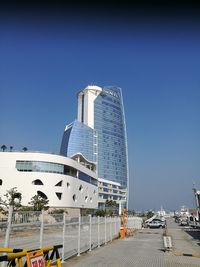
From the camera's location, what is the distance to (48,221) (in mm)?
10195

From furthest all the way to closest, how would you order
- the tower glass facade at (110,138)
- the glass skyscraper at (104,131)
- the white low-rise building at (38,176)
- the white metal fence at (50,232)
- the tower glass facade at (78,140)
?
the tower glass facade at (110,138) < the glass skyscraper at (104,131) < the tower glass facade at (78,140) < the white low-rise building at (38,176) < the white metal fence at (50,232)

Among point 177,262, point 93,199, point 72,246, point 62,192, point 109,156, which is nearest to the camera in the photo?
point 177,262

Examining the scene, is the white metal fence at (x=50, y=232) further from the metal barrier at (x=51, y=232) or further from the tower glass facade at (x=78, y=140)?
the tower glass facade at (x=78, y=140)

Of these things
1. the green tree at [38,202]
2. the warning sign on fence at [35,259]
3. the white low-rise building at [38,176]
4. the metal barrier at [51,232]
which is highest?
the white low-rise building at [38,176]

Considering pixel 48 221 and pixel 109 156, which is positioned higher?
pixel 109 156

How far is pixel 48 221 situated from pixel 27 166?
193 feet

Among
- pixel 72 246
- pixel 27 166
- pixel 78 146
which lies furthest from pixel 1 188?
pixel 78 146

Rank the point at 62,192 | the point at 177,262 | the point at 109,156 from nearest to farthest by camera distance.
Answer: the point at 177,262 → the point at 62,192 → the point at 109,156

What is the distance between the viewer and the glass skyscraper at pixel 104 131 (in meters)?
150

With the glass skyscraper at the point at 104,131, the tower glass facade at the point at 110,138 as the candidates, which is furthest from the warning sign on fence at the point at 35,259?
the tower glass facade at the point at 110,138

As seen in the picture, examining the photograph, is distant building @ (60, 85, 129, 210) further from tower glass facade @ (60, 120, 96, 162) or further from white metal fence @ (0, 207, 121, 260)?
white metal fence @ (0, 207, 121, 260)

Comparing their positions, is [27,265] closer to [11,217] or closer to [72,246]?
[11,217]

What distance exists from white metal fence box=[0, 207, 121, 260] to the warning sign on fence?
2.19 meters

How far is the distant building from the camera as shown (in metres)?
149
